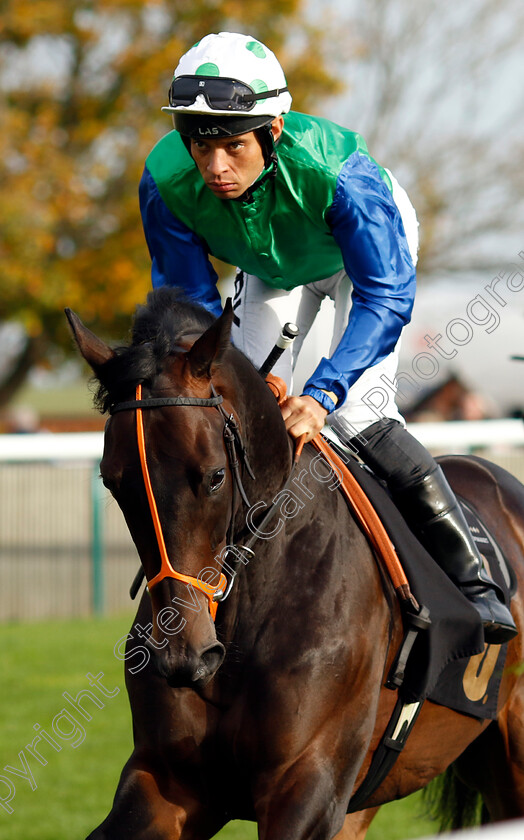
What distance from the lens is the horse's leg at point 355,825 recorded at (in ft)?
10.9

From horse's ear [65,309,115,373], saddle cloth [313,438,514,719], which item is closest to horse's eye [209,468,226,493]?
horse's ear [65,309,115,373]

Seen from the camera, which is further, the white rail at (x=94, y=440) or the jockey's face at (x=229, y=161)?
the white rail at (x=94, y=440)

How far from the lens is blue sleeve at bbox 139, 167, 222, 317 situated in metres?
3.13

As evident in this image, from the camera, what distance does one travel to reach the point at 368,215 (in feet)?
9.42

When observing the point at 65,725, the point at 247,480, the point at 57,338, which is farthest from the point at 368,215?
the point at 57,338

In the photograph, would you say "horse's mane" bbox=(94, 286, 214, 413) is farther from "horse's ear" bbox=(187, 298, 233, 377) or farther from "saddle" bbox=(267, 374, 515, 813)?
"saddle" bbox=(267, 374, 515, 813)

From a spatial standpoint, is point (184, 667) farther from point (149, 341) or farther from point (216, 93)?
point (216, 93)

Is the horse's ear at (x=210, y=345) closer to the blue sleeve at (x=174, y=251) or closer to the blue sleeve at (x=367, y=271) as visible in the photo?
the blue sleeve at (x=367, y=271)

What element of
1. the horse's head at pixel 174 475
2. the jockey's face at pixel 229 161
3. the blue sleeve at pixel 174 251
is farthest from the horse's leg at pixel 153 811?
the jockey's face at pixel 229 161

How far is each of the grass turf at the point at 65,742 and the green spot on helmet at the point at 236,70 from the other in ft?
9.05

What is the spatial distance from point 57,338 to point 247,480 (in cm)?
1223

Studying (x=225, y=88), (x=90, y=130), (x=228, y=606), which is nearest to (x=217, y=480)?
(x=228, y=606)

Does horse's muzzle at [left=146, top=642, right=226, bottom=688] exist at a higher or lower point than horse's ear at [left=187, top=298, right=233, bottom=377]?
lower

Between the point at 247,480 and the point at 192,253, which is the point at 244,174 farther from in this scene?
the point at 247,480
